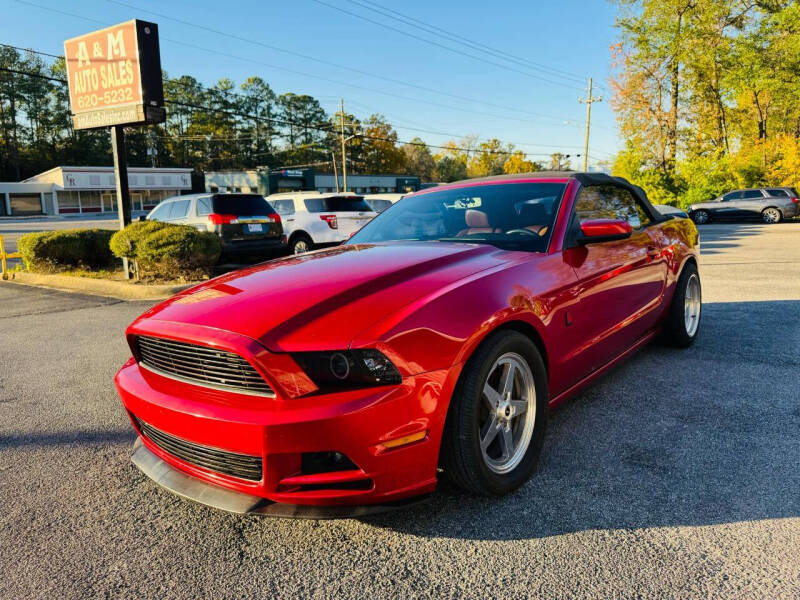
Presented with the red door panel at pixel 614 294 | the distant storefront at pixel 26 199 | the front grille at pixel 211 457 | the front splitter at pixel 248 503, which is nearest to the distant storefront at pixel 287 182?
the distant storefront at pixel 26 199

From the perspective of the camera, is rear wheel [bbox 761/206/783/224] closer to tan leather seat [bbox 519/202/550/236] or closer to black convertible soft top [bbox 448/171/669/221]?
black convertible soft top [bbox 448/171/669/221]

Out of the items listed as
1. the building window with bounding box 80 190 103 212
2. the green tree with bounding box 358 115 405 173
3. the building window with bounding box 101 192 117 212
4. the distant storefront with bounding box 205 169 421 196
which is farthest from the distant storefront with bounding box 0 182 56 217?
the green tree with bounding box 358 115 405 173

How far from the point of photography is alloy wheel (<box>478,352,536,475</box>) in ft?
8.36

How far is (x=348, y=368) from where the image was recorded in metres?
2.07

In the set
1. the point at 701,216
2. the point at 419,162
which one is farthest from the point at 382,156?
the point at 701,216

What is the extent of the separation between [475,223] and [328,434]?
1965 millimetres

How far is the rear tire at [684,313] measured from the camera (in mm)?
4684

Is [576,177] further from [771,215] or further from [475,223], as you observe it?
[771,215]

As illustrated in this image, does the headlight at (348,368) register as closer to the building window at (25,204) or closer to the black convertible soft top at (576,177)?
the black convertible soft top at (576,177)

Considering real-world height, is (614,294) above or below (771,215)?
below

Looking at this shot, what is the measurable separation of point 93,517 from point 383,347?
5.32 feet

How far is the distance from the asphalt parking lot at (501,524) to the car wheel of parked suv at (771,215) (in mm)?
24512

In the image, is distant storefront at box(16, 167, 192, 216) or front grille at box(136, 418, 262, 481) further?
distant storefront at box(16, 167, 192, 216)

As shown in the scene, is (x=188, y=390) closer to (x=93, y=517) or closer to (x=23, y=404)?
(x=93, y=517)
